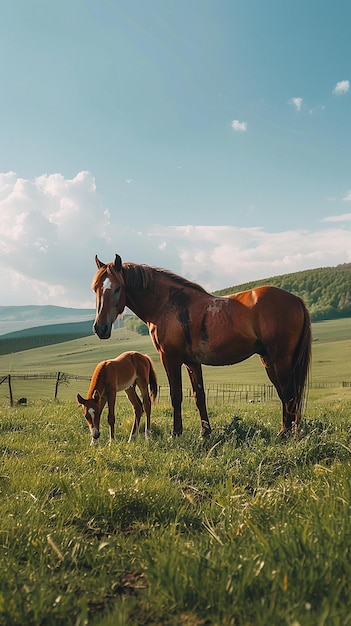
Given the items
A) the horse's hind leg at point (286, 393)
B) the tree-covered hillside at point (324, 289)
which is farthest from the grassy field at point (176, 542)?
the tree-covered hillside at point (324, 289)

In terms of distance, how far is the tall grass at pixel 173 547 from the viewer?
1866 millimetres

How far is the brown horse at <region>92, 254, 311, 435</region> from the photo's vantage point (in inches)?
268

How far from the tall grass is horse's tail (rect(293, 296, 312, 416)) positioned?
6.13 ft

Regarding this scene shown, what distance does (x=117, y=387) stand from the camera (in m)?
8.35

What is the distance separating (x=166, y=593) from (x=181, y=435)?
17.3 ft

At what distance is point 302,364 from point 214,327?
5.11ft

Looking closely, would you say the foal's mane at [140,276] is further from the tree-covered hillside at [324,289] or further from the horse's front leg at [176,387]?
the tree-covered hillside at [324,289]

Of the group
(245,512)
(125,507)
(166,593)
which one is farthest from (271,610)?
(125,507)

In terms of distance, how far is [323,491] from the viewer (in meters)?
3.27

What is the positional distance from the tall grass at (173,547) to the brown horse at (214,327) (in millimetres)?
2023

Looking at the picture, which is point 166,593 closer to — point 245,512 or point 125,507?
point 245,512

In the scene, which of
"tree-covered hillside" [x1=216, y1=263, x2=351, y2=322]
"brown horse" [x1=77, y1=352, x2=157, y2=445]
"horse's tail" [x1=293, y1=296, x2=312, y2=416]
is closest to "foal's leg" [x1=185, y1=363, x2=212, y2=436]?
"brown horse" [x1=77, y1=352, x2=157, y2=445]

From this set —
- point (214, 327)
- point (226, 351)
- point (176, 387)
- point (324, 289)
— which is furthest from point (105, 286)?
point (324, 289)

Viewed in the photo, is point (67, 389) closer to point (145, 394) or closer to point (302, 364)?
point (145, 394)
